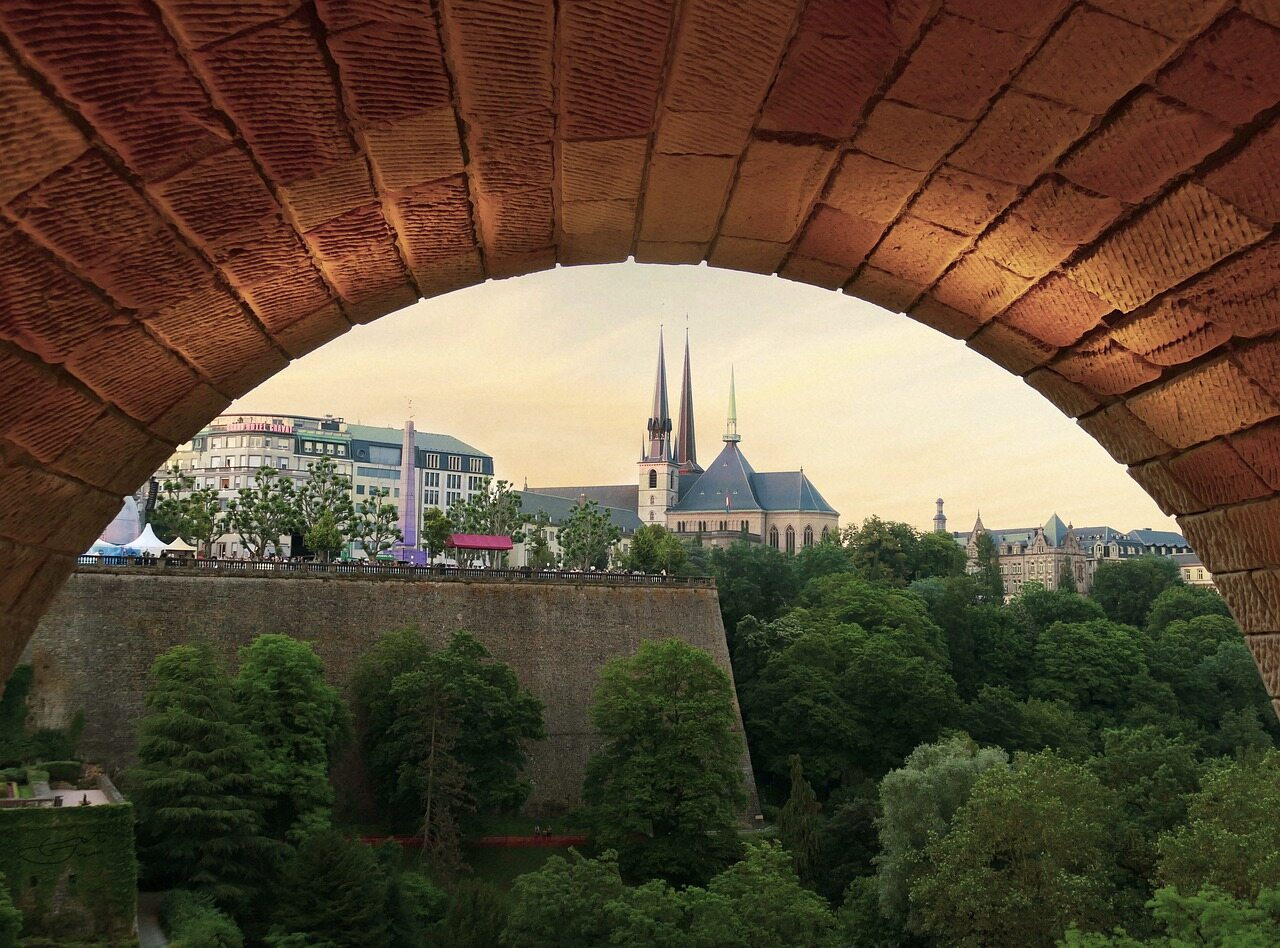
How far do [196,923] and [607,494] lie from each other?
9614cm

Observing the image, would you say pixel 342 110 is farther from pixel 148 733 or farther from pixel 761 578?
pixel 761 578

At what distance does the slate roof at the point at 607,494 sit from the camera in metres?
114

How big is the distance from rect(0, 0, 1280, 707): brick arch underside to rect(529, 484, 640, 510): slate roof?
4237 inches

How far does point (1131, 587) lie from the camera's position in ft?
220

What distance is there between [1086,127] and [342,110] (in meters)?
1.53

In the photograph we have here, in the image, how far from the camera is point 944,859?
946 inches

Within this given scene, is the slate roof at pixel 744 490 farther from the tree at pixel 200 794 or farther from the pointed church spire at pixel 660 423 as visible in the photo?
the tree at pixel 200 794

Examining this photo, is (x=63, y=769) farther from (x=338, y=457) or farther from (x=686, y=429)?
(x=686, y=429)

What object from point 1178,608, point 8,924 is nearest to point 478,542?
point 8,924

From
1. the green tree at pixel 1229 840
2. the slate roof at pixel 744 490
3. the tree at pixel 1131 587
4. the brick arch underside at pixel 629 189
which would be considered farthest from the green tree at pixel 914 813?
the slate roof at pixel 744 490

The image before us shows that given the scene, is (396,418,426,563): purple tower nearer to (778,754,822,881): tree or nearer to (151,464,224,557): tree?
(151,464,224,557): tree

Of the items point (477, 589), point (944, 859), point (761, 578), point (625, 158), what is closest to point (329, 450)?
point (761, 578)

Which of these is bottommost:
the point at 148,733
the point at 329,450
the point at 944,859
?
the point at 944,859

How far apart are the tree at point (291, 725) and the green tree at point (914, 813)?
1267cm
